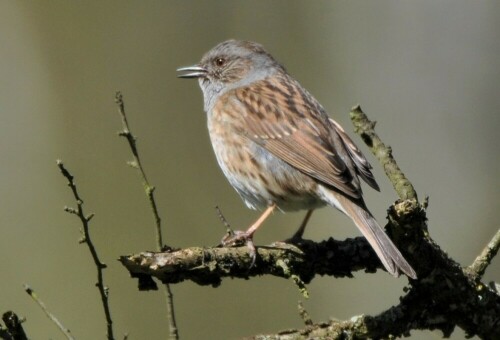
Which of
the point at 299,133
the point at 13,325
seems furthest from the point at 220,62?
the point at 13,325

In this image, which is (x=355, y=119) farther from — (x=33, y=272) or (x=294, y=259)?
(x=33, y=272)

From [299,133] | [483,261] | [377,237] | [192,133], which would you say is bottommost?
[483,261]

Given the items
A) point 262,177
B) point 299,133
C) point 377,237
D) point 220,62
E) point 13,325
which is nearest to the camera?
point 13,325

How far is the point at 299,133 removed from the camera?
677cm

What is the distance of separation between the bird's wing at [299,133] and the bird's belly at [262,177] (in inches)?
2.4

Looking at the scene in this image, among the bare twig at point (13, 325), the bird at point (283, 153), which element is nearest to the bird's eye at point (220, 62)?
the bird at point (283, 153)

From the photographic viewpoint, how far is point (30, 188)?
41.2 ft

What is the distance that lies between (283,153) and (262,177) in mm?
214

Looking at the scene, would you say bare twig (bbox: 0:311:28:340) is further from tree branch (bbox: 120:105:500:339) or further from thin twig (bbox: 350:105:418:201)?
thin twig (bbox: 350:105:418:201)

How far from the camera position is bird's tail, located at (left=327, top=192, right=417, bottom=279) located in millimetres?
4965

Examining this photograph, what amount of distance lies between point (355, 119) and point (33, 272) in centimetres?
694

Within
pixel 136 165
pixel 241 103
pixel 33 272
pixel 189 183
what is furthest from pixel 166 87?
pixel 136 165

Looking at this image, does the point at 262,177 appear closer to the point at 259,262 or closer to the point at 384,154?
the point at 384,154

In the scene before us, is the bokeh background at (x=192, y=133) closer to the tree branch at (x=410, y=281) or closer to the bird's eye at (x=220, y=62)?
the bird's eye at (x=220, y=62)
